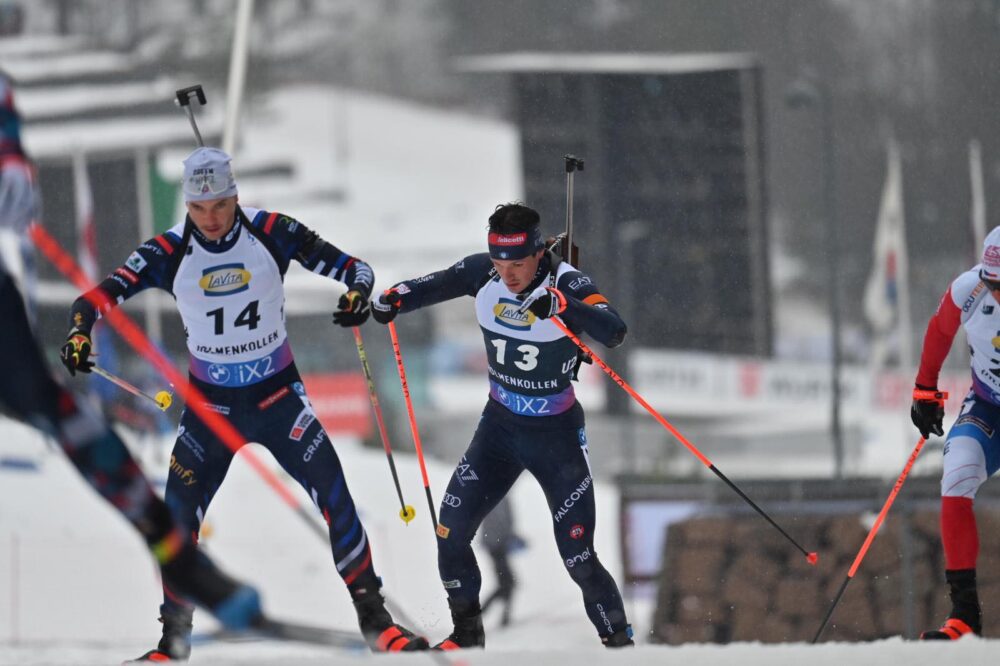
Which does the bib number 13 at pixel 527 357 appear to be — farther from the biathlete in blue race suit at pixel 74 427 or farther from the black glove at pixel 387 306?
the biathlete in blue race suit at pixel 74 427

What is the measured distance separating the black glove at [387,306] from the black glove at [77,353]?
3.31 feet

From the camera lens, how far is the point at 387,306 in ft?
15.3

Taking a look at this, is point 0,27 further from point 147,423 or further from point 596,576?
point 596,576

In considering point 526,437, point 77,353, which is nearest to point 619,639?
point 526,437

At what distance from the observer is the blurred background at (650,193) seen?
9.38 metres

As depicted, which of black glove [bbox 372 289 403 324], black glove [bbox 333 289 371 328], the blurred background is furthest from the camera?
the blurred background

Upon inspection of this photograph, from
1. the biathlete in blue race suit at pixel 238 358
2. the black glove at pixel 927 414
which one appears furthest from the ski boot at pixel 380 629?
the black glove at pixel 927 414

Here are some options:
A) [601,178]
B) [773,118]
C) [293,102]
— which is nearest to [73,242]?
[293,102]

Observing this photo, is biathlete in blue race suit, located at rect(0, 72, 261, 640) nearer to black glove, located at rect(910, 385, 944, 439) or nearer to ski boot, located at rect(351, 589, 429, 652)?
ski boot, located at rect(351, 589, 429, 652)

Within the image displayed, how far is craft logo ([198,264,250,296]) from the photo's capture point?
4.59 m

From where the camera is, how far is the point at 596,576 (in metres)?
4.64

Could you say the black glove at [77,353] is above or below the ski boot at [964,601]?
above

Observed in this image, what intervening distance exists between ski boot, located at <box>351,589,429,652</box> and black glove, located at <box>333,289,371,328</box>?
0.97m

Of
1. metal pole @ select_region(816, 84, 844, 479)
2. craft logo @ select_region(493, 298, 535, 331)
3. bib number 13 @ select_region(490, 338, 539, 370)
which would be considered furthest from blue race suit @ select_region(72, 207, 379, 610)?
metal pole @ select_region(816, 84, 844, 479)
